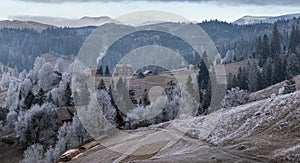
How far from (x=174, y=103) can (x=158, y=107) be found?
179 inches

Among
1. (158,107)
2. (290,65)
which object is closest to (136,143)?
(158,107)

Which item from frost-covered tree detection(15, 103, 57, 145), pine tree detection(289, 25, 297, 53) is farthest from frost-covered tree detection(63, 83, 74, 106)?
pine tree detection(289, 25, 297, 53)

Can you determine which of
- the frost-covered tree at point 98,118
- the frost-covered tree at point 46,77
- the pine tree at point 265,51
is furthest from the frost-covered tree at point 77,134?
the pine tree at point 265,51

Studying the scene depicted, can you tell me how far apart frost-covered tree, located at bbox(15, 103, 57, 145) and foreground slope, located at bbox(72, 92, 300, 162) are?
3586 cm

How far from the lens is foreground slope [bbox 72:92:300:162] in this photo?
42344 millimetres

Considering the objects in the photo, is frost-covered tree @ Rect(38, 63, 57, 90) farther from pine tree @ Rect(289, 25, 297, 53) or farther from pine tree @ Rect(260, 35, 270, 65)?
pine tree @ Rect(289, 25, 297, 53)

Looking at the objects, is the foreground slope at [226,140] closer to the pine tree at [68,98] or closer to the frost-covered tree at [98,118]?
the frost-covered tree at [98,118]

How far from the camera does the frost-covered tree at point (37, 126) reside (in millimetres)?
101938

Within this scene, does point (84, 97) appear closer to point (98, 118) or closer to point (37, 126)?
point (37, 126)

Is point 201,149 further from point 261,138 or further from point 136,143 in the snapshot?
point 136,143

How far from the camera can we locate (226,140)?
165ft

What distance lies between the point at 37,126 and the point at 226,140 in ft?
217

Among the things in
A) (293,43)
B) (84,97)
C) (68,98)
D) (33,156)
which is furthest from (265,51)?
(33,156)

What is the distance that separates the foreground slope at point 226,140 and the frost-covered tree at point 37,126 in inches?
1412
